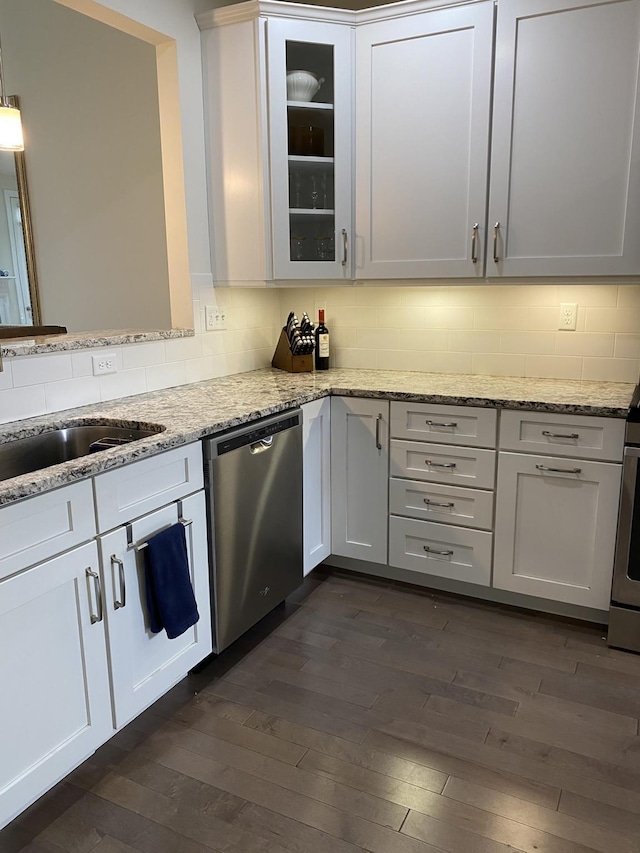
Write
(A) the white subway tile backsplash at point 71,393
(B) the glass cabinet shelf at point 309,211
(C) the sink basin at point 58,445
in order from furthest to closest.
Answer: (B) the glass cabinet shelf at point 309,211 → (A) the white subway tile backsplash at point 71,393 → (C) the sink basin at point 58,445

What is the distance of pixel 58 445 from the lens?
2.12 m

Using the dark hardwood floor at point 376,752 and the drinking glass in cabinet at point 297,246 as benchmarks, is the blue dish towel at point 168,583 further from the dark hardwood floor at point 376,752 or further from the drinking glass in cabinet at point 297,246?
the drinking glass in cabinet at point 297,246

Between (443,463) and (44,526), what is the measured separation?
162 centimetres

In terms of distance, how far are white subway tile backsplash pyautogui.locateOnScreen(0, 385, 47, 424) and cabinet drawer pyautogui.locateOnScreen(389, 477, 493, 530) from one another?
55.9 inches

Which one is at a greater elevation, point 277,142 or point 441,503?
point 277,142

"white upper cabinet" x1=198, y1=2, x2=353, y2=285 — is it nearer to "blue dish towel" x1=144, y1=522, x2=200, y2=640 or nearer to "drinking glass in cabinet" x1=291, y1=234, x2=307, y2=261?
"drinking glass in cabinet" x1=291, y1=234, x2=307, y2=261

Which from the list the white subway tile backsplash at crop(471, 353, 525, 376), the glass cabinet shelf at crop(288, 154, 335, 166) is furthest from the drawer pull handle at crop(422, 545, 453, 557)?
the glass cabinet shelf at crop(288, 154, 335, 166)

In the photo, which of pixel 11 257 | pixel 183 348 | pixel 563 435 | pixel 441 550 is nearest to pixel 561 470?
pixel 563 435

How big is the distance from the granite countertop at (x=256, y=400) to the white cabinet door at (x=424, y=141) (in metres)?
0.50

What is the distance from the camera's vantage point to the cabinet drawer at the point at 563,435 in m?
2.35

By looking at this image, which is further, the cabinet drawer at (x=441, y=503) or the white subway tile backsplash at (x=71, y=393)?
the cabinet drawer at (x=441, y=503)

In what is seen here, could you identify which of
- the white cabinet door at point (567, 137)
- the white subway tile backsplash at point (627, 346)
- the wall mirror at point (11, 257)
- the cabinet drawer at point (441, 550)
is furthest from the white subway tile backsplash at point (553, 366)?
the wall mirror at point (11, 257)

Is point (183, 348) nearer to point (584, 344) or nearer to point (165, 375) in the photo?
point (165, 375)

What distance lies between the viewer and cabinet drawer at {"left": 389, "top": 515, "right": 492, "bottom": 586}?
2668 millimetres
